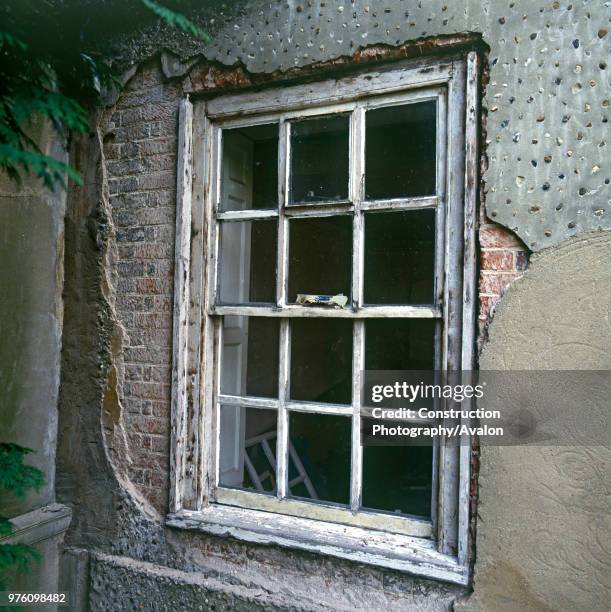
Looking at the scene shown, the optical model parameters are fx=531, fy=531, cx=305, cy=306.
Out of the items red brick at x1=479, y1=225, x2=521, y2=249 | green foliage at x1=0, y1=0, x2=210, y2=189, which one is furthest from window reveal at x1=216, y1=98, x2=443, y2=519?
green foliage at x1=0, y1=0, x2=210, y2=189

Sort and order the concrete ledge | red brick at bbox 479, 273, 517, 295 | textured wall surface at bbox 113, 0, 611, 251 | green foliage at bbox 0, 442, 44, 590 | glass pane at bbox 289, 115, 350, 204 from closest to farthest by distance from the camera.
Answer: green foliage at bbox 0, 442, 44, 590
textured wall surface at bbox 113, 0, 611, 251
red brick at bbox 479, 273, 517, 295
glass pane at bbox 289, 115, 350, 204
the concrete ledge

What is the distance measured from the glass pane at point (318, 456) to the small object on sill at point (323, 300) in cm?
74

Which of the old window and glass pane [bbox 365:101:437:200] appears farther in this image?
glass pane [bbox 365:101:437:200]

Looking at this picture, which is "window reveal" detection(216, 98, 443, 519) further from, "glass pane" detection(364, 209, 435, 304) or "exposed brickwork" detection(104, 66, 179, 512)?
"exposed brickwork" detection(104, 66, 179, 512)

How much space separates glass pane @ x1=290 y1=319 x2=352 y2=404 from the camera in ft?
9.02

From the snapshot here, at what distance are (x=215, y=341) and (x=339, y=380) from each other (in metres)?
1.00

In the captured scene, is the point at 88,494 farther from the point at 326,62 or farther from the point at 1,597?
the point at 326,62

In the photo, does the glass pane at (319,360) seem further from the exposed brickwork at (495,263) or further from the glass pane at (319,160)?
the exposed brickwork at (495,263)

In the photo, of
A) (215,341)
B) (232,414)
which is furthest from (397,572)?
(215,341)

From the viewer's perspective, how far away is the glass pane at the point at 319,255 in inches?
97.0

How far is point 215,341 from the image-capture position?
2.55m

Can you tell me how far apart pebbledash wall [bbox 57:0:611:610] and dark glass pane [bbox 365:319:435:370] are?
41 centimetres

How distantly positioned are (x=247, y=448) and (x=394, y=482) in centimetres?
93

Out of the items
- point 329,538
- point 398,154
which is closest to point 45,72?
point 398,154
